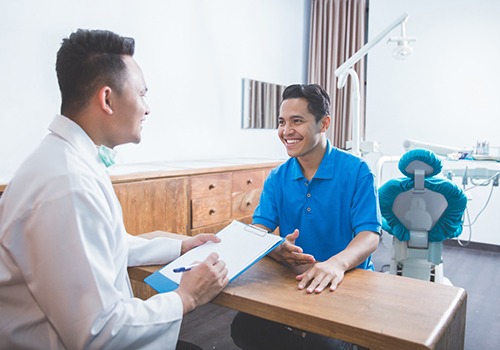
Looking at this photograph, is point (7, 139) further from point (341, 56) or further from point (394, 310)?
point (341, 56)

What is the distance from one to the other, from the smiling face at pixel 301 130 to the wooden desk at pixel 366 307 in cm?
56

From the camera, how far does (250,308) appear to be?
904mm

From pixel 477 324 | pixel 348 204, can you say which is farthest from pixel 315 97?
pixel 477 324

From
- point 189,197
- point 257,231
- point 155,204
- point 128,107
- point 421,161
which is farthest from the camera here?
point 189,197

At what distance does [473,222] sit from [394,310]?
146 inches

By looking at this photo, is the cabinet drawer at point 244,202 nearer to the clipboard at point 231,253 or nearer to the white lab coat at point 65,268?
the clipboard at point 231,253

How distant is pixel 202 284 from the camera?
2.99 ft

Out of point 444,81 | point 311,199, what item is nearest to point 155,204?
point 311,199

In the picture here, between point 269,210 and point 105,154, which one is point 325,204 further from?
point 105,154

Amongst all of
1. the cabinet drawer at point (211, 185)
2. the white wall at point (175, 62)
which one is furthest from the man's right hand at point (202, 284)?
the cabinet drawer at point (211, 185)

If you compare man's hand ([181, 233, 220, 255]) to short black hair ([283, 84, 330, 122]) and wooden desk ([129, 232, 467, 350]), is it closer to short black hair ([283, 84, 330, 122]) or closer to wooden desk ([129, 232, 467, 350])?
wooden desk ([129, 232, 467, 350])

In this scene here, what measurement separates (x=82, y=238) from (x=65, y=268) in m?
0.06

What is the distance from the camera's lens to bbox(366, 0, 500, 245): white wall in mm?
3865

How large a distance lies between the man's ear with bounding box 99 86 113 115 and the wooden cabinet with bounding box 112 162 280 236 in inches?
44.7
